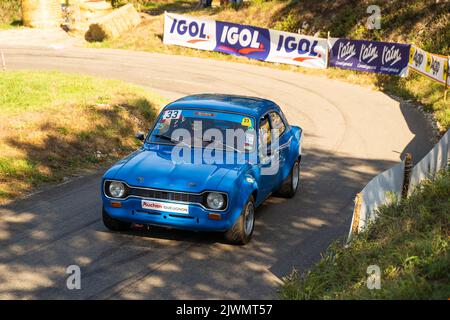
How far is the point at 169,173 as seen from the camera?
8555 millimetres

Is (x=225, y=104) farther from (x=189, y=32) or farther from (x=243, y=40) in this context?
(x=189, y=32)

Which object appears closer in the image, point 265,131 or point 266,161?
point 266,161

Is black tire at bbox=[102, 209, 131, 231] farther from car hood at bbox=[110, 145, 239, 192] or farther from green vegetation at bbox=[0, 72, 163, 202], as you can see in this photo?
green vegetation at bbox=[0, 72, 163, 202]

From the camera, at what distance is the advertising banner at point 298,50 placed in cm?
2694

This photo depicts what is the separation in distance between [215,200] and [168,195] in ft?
1.98

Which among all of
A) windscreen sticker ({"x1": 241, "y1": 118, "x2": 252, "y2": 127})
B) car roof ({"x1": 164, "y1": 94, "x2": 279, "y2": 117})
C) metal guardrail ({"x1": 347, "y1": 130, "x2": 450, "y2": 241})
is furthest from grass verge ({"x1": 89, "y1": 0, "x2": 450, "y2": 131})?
windscreen sticker ({"x1": 241, "y1": 118, "x2": 252, "y2": 127})

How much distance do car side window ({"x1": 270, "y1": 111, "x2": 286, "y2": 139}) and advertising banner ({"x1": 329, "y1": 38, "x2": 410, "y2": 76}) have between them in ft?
46.8

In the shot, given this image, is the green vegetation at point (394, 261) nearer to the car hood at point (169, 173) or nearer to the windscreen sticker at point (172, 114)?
the car hood at point (169, 173)

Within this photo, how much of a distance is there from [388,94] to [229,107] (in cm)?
1446

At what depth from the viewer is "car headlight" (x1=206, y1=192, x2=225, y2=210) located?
8273 millimetres

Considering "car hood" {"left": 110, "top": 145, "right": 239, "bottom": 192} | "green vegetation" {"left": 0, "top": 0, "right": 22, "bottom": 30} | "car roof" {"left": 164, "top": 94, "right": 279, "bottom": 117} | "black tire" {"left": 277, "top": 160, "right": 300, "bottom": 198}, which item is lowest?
"green vegetation" {"left": 0, "top": 0, "right": 22, "bottom": 30}

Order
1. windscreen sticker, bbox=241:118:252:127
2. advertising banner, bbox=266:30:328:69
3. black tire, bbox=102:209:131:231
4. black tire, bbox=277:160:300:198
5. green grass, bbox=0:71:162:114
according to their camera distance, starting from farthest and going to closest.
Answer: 1. advertising banner, bbox=266:30:328:69
2. green grass, bbox=0:71:162:114
3. black tire, bbox=277:160:300:198
4. windscreen sticker, bbox=241:118:252:127
5. black tire, bbox=102:209:131:231

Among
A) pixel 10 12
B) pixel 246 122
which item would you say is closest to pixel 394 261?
pixel 246 122

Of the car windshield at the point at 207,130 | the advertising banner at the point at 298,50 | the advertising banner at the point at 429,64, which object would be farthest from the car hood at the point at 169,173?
the advertising banner at the point at 298,50
